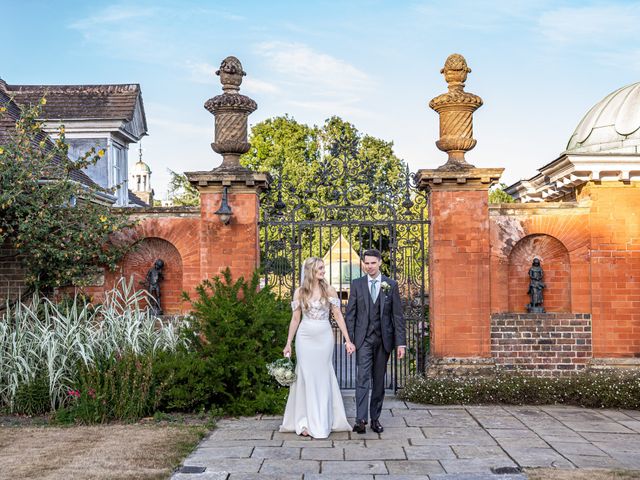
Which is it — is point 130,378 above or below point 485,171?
below

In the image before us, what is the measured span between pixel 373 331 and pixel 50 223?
4944mm

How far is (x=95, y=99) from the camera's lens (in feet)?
59.2

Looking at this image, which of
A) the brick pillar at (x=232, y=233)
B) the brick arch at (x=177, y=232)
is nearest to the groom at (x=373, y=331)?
the brick pillar at (x=232, y=233)

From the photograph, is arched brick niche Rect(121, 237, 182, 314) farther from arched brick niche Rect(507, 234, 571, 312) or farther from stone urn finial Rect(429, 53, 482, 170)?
arched brick niche Rect(507, 234, 571, 312)

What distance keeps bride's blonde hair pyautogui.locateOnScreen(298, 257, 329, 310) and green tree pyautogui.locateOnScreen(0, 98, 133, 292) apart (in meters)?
3.79

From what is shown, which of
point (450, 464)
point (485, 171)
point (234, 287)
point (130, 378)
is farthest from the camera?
point (485, 171)

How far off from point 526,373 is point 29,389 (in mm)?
6237

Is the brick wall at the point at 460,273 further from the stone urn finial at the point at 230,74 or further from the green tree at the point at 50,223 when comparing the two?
the green tree at the point at 50,223

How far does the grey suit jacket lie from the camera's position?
727 centimetres

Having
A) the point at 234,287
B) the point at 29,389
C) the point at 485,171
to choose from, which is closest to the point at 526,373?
the point at 485,171

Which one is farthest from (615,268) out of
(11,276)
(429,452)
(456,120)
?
(11,276)

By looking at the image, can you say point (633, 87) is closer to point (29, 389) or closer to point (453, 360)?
point (453, 360)

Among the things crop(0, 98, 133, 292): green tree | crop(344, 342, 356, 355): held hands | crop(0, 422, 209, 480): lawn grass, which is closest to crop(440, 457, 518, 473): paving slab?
crop(344, 342, 356, 355): held hands

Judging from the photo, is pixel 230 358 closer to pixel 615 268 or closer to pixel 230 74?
pixel 230 74
